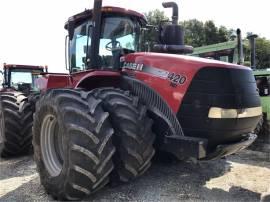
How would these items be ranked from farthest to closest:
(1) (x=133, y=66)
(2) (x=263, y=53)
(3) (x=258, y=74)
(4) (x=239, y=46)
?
1. (2) (x=263, y=53)
2. (4) (x=239, y=46)
3. (3) (x=258, y=74)
4. (1) (x=133, y=66)

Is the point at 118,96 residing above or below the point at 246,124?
above

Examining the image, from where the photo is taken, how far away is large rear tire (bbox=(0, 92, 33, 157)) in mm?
7402

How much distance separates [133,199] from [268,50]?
44.9m

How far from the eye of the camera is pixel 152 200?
4551 millimetres

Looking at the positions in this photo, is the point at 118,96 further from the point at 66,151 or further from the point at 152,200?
the point at 152,200

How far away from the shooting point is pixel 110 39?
5.77 meters

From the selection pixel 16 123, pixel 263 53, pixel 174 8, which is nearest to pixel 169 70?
pixel 174 8

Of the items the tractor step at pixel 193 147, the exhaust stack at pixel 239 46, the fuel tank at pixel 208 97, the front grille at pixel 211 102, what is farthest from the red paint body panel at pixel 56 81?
the exhaust stack at pixel 239 46

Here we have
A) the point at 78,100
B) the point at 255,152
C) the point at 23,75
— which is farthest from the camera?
the point at 23,75

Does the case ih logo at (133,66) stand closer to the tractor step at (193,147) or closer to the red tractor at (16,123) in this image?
the tractor step at (193,147)

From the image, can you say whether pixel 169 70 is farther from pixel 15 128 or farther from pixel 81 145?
pixel 15 128

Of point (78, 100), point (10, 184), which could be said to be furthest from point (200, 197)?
point (10, 184)

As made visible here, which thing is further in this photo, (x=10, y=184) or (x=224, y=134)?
(x=10, y=184)

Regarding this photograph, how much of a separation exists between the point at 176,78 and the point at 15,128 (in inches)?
158
